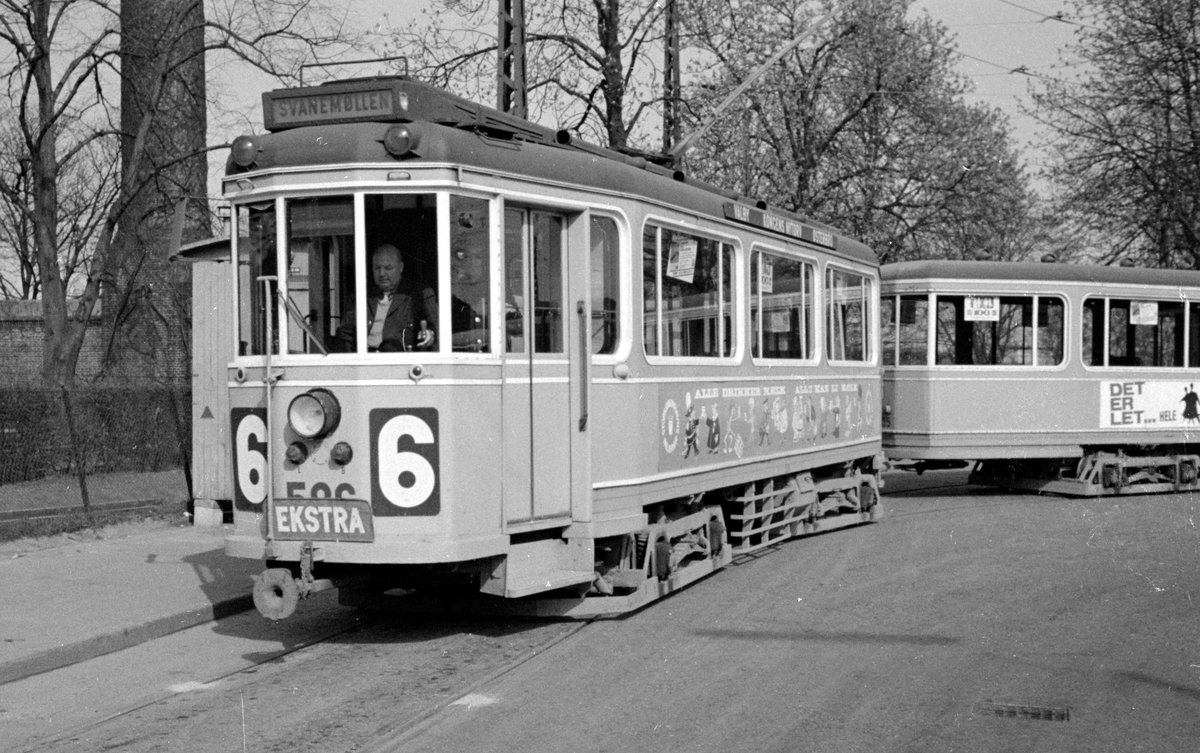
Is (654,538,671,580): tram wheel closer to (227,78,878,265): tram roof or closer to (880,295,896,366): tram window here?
(227,78,878,265): tram roof

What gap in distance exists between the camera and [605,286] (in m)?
9.38

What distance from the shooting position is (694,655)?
8414mm

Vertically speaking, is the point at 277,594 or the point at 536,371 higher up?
the point at 536,371

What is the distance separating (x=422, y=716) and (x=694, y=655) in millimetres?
2053

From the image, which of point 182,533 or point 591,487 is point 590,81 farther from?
point 591,487

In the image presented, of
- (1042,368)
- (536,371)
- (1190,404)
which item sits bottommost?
(1190,404)

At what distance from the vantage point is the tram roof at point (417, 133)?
8.20 metres

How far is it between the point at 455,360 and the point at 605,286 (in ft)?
5.09

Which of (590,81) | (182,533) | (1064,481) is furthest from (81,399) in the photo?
(1064,481)

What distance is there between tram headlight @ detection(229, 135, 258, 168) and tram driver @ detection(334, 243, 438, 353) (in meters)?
1.00

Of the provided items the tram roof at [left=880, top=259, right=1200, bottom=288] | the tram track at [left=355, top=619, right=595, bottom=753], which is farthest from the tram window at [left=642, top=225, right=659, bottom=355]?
the tram roof at [left=880, top=259, right=1200, bottom=288]

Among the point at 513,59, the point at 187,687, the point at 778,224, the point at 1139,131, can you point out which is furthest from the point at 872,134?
the point at 187,687

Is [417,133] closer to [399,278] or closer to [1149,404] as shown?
[399,278]

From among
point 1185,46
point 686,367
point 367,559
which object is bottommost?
point 367,559
